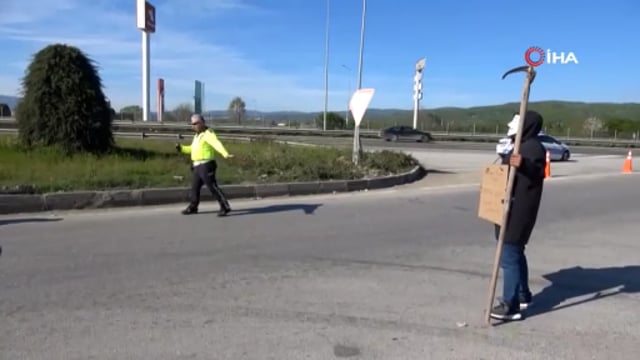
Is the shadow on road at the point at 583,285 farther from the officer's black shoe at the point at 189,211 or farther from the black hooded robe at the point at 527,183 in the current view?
the officer's black shoe at the point at 189,211

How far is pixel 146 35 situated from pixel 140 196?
63846 millimetres

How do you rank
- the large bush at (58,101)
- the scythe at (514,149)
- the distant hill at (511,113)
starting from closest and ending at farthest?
the scythe at (514,149) → the large bush at (58,101) → the distant hill at (511,113)

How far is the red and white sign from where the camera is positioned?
6881cm

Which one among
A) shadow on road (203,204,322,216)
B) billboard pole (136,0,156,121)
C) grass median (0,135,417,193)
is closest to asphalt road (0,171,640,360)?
shadow on road (203,204,322,216)

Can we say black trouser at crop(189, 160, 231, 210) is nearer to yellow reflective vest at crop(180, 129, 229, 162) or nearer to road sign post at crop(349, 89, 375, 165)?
yellow reflective vest at crop(180, 129, 229, 162)

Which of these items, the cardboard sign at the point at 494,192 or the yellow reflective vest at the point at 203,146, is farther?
the yellow reflective vest at the point at 203,146

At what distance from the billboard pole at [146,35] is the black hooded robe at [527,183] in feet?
218

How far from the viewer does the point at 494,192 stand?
16.4 feet

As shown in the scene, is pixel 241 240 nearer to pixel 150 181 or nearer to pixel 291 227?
pixel 291 227

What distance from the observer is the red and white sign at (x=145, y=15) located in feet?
226

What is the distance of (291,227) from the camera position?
9250 mm

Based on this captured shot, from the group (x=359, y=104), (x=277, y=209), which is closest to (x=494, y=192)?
(x=277, y=209)

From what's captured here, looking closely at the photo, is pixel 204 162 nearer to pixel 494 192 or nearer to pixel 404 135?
pixel 494 192

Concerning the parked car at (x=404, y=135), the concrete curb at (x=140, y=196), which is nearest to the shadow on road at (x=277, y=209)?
the concrete curb at (x=140, y=196)
